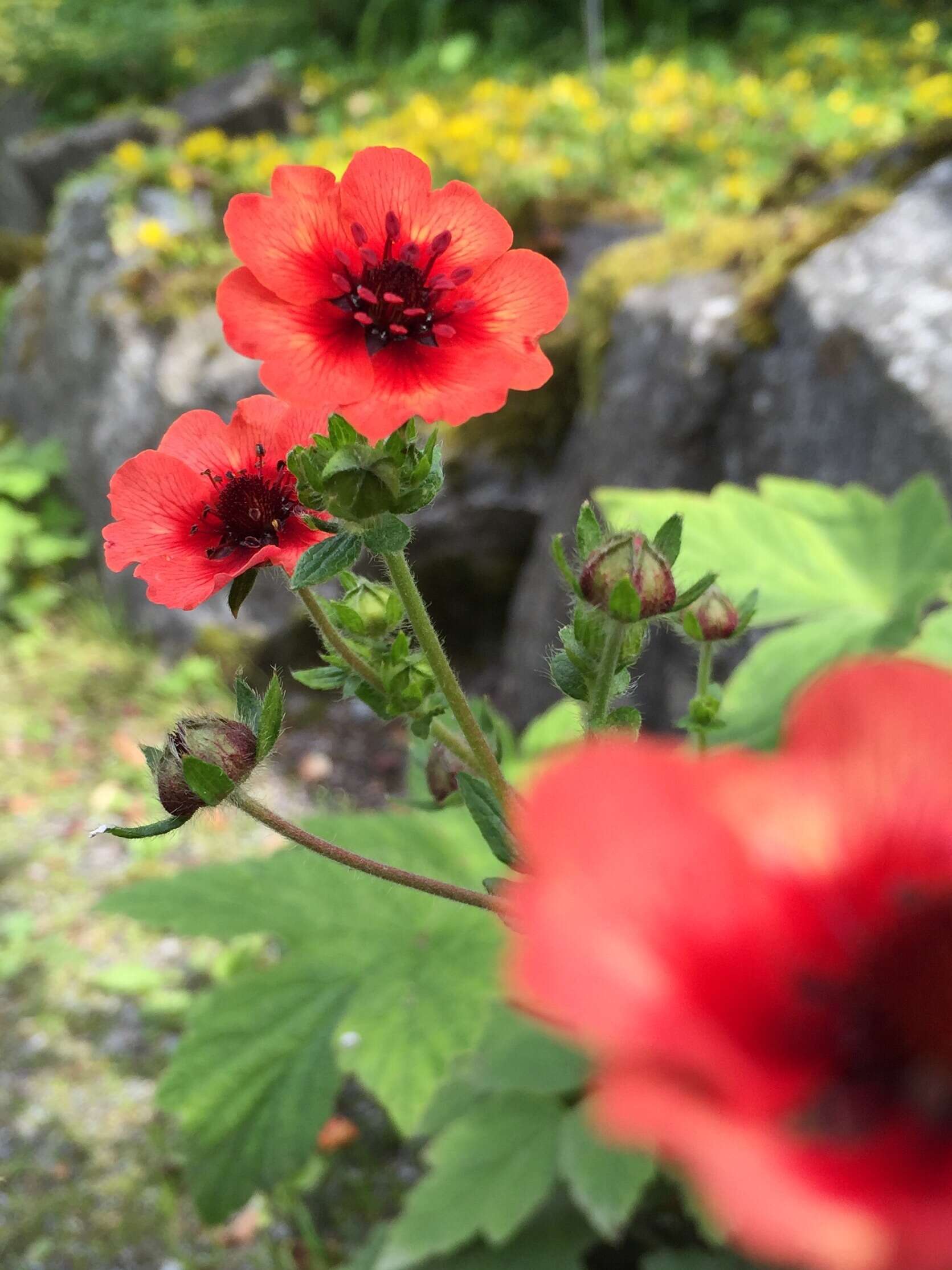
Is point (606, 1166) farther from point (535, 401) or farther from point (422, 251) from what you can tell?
point (535, 401)

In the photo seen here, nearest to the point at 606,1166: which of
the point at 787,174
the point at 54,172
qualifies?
the point at 787,174

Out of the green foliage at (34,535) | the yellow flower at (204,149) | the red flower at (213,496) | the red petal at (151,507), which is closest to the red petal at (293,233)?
the red flower at (213,496)

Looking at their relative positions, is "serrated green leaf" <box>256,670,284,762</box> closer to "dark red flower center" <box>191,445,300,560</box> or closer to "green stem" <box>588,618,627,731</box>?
"dark red flower center" <box>191,445,300,560</box>

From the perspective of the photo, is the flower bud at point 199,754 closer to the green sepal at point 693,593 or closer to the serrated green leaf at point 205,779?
the serrated green leaf at point 205,779

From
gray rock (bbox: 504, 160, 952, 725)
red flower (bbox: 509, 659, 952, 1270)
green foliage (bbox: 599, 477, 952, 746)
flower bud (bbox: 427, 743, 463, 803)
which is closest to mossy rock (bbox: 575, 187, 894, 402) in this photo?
gray rock (bbox: 504, 160, 952, 725)

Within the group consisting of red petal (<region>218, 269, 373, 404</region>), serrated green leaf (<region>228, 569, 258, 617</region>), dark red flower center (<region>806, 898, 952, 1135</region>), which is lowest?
dark red flower center (<region>806, 898, 952, 1135</region>)

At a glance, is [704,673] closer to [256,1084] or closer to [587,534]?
[587,534]
